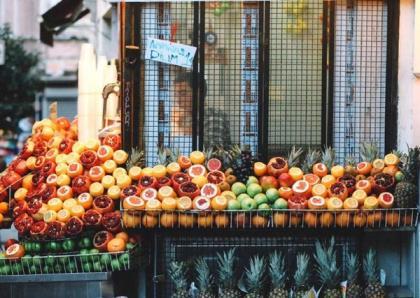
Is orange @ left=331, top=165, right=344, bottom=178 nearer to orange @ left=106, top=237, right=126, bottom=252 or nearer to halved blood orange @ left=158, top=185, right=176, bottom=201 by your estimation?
halved blood orange @ left=158, top=185, right=176, bottom=201

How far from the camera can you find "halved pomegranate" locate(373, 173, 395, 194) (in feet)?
A: 29.8

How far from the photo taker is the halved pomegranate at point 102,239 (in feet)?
29.3

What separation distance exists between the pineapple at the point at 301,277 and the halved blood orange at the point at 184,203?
3.93ft

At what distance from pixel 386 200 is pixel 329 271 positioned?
895 mm

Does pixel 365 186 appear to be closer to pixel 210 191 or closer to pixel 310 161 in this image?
pixel 310 161

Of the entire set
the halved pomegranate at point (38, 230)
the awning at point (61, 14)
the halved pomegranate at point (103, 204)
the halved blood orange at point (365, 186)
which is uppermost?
the awning at point (61, 14)

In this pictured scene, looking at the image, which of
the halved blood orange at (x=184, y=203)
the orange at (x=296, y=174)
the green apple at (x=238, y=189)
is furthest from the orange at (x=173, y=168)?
the orange at (x=296, y=174)

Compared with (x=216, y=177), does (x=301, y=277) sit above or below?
below

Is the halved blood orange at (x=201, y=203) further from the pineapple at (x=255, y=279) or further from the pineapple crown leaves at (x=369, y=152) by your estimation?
the pineapple crown leaves at (x=369, y=152)

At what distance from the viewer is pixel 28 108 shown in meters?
30.8

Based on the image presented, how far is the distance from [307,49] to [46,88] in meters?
26.1

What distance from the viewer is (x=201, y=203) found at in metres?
8.87

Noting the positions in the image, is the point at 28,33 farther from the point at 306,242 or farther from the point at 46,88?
the point at 306,242

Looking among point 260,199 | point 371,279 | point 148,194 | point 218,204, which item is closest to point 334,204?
point 260,199
